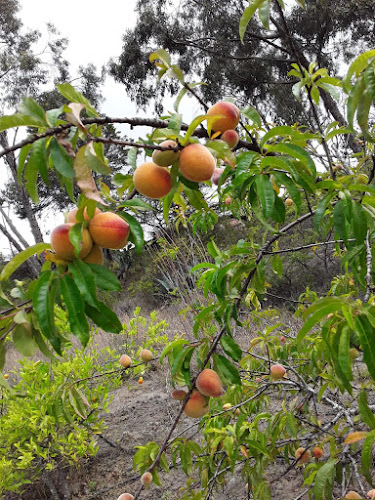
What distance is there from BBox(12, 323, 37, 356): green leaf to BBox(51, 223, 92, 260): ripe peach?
88 millimetres

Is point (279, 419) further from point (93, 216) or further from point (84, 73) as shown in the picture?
point (84, 73)

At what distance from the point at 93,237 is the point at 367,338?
15.0 inches

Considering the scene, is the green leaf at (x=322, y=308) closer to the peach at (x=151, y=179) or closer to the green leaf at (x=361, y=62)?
the peach at (x=151, y=179)

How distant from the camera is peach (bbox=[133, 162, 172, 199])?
0.50 metres

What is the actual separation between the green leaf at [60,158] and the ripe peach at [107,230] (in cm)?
7

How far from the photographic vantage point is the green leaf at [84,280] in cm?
40

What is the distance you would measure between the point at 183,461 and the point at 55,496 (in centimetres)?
148

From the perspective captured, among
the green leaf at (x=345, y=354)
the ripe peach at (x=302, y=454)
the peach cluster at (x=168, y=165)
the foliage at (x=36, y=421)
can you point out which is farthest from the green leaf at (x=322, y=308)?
the foliage at (x=36, y=421)

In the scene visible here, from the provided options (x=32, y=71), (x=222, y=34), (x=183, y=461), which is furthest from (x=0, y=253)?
(x=183, y=461)

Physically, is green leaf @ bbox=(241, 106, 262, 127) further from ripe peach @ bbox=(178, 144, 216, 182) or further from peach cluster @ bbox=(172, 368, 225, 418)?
peach cluster @ bbox=(172, 368, 225, 418)

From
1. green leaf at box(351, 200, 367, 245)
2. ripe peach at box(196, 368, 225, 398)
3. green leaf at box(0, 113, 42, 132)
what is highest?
green leaf at box(0, 113, 42, 132)

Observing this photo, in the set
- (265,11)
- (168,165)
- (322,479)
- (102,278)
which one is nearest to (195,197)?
(168,165)

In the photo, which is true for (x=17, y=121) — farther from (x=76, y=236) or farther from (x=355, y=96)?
(x=355, y=96)

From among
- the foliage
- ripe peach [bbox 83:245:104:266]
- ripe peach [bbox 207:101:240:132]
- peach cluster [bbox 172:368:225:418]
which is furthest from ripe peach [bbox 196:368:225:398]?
the foliage
